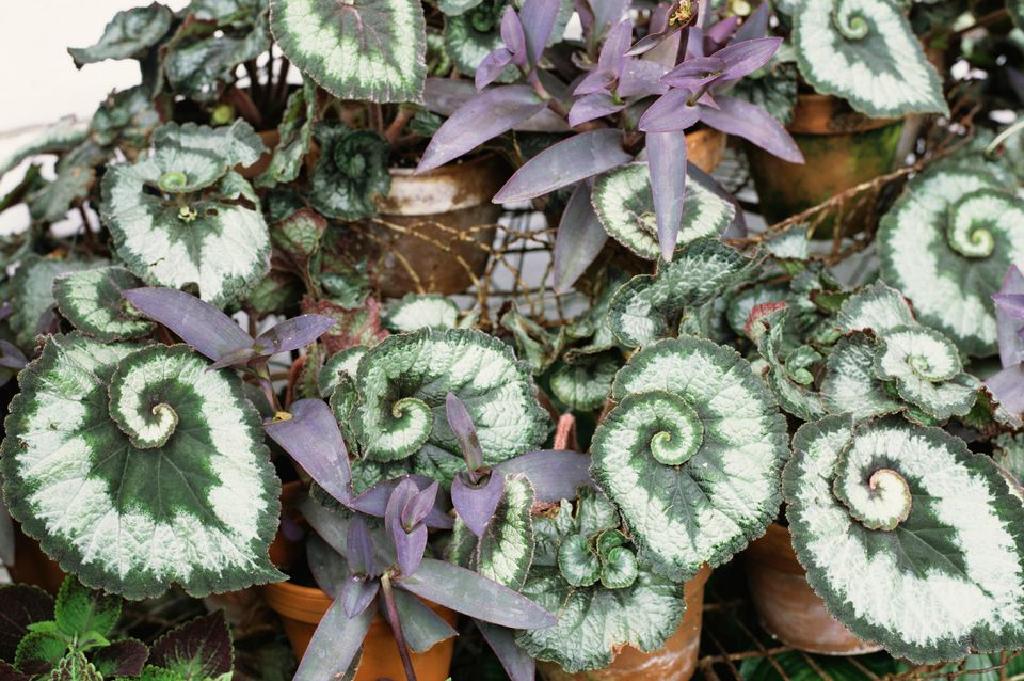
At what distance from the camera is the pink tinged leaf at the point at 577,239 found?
39.3 inches

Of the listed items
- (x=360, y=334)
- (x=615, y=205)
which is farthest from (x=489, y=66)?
(x=360, y=334)

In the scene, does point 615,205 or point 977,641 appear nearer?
point 977,641

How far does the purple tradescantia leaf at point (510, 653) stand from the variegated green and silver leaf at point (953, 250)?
63cm

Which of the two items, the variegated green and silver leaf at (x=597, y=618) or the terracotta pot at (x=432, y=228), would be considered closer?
the variegated green and silver leaf at (x=597, y=618)

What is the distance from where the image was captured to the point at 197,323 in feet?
2.84

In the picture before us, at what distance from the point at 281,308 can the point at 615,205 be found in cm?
44

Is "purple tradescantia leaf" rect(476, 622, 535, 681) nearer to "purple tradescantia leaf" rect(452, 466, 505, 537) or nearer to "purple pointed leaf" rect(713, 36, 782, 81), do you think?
"purple tradescantia leaf" rect(452, 466, 505, 537)

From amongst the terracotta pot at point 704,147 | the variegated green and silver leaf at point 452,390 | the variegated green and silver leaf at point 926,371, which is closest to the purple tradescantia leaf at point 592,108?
the terracotta pot at point 704,147

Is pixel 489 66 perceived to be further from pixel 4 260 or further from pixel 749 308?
pixel 4 260

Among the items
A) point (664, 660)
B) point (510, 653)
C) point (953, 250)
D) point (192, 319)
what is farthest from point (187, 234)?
point (953, 250)

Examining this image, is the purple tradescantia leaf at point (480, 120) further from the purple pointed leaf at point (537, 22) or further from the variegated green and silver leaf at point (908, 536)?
the variegated green and silver leaf at point (908, 536)

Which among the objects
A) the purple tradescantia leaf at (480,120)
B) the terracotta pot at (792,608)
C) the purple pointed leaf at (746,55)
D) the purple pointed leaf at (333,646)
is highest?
the purple pointed leaf at (746,55)

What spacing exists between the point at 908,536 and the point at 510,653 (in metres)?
0.38

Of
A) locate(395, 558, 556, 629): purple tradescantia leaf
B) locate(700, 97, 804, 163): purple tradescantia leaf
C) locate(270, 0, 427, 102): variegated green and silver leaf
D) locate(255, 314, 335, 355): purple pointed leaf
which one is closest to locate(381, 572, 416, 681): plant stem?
locate(395, 558, 556, 629): purple tradescantia leaf
